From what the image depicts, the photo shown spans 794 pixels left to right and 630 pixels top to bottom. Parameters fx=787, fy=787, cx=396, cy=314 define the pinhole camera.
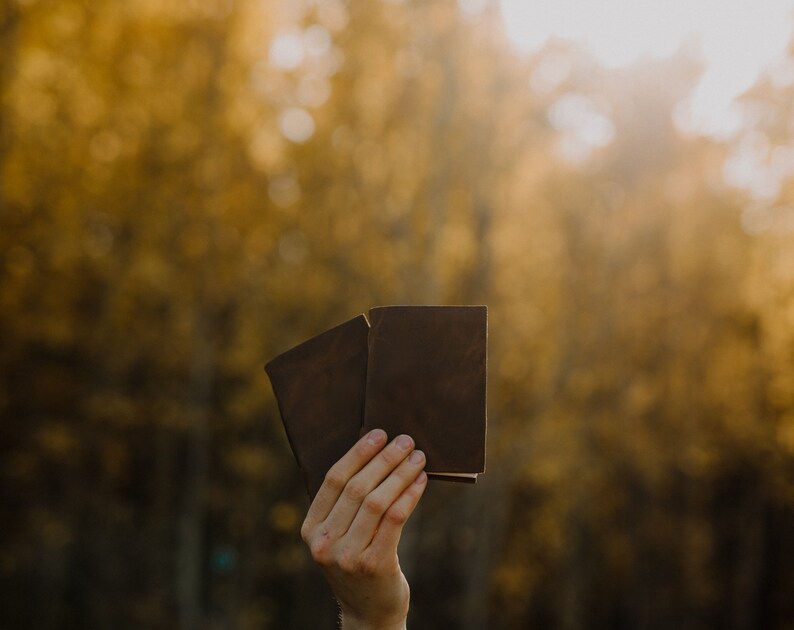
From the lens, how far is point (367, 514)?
4.06 feet

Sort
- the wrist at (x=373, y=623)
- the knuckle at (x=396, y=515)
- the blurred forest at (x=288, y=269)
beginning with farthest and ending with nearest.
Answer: the blurred forest at (x=288, y=269), the wrist at (x=373, y=623), the knuckle at (x=396, y=515)

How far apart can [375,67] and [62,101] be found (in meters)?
3.60

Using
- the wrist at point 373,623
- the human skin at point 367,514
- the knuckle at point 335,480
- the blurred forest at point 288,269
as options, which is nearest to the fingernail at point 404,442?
the human skin at point 367,514

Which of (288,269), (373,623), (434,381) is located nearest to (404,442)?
(434,381)

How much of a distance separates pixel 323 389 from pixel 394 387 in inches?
5.3

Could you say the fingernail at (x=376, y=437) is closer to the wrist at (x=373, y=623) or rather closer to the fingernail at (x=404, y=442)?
the fingernail at (x=404, y=442)

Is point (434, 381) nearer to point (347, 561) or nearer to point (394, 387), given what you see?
point (394, 387)

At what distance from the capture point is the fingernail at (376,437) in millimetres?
1285

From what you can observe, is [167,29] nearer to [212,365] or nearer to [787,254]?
[212,365]

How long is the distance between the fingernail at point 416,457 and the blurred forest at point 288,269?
265 inches

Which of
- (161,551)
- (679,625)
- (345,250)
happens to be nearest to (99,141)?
(345,250)

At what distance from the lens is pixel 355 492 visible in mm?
1243

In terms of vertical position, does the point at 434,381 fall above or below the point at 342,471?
above

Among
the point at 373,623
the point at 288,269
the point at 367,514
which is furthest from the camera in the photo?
the point at 288,269
